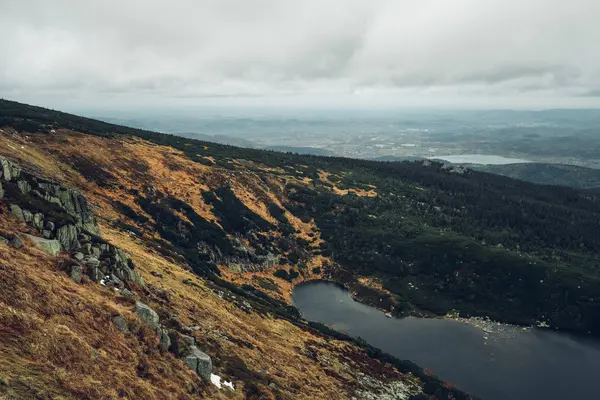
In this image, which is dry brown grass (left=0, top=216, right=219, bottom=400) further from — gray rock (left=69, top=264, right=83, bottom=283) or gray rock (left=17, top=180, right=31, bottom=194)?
gray rock (left=17, top=180, right=31, bottom=194)

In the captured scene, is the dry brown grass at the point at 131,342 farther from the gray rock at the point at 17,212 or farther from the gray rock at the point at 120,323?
the gray rock at the point at 17,212

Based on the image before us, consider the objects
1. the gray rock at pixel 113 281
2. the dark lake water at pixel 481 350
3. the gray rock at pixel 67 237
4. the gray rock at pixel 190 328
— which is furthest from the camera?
the dark lake water at pixel 481 350

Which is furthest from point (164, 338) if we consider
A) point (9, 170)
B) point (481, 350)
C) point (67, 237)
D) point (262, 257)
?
point (262, 257)

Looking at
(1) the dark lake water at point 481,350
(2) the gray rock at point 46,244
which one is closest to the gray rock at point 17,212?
(2) the gray rock at point 46,244

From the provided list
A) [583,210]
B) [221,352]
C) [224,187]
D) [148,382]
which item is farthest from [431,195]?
[148,382]

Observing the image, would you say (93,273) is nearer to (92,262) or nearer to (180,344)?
(92,262)

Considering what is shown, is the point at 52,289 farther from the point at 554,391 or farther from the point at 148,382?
the point at 554,391
